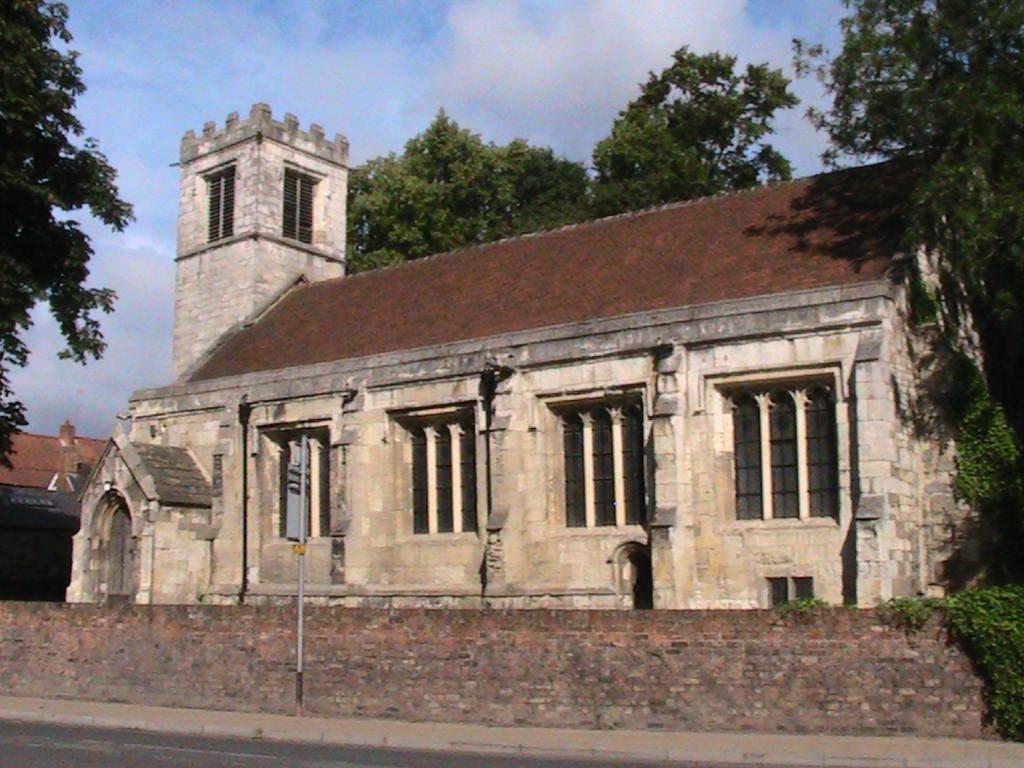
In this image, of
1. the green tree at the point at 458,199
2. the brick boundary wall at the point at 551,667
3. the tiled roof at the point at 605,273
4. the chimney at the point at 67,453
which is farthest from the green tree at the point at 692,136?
the chimney at the point at 67,453

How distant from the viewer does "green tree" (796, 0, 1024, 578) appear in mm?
23344

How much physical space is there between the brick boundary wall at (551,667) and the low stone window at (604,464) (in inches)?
305

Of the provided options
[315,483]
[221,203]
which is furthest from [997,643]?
[221,203]

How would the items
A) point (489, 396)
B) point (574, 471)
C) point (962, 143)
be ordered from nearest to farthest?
1. point (962, 143)
2. point (574, 471)
3. point (489, 396)

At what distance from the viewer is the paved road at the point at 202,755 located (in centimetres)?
1481

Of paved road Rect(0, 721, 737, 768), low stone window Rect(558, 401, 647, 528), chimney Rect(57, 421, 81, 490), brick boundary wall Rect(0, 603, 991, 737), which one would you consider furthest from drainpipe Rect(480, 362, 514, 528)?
chimney Rect(57, 421, 81, 490)

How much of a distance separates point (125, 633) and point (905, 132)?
17595mm

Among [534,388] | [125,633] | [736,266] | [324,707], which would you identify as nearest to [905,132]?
[736,266]

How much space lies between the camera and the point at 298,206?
4253 centimetres

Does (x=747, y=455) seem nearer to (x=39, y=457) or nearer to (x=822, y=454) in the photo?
(x=822, y=454)

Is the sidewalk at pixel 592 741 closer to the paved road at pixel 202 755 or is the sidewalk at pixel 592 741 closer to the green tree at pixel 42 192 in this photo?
the paved road at pixel 202 755

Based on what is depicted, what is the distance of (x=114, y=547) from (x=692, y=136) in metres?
24.1

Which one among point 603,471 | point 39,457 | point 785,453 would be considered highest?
point 39,457

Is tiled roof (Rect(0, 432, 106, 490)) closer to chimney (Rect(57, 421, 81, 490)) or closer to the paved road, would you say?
chimney (Rect(57, 421, 81, 490))
